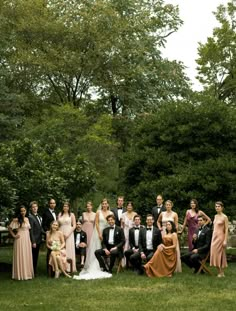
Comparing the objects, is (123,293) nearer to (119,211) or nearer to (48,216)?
(48,216)

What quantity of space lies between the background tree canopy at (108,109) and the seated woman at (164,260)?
309 cm

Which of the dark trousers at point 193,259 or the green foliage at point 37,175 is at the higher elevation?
the green foliage at point 37,175

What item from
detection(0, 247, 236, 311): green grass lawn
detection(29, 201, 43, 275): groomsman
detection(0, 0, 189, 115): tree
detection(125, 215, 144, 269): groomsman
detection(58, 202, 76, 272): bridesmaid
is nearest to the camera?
detection(0, 247, 236, 311): green grass lawn

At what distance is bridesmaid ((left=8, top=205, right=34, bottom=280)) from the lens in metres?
15.1

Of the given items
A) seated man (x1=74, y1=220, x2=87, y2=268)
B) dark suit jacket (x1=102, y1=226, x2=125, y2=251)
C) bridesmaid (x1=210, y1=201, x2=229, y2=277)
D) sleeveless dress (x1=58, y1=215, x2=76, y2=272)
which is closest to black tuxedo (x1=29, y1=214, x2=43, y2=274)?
sleeveless dress (x1=58, y1=215, x2=76, y2=272)

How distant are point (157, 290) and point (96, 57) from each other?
17682 mm

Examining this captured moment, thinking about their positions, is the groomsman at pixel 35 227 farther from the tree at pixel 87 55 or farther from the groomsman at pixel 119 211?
the tree at pixel 87 55

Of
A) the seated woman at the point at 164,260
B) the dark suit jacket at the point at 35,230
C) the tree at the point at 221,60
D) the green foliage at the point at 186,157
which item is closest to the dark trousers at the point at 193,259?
the seated woman at the point at 164,260

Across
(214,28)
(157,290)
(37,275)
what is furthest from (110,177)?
(214,28)

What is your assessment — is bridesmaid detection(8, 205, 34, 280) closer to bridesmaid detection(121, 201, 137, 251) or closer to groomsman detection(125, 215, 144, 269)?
groomsman detection(125, 215, 144, 269)

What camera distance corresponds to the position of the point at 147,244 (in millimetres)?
15547

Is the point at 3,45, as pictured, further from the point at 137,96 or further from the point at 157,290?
the point at 157,290

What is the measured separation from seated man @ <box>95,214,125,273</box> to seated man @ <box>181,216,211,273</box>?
1.70 meters

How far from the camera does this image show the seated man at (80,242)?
55.7 feet
